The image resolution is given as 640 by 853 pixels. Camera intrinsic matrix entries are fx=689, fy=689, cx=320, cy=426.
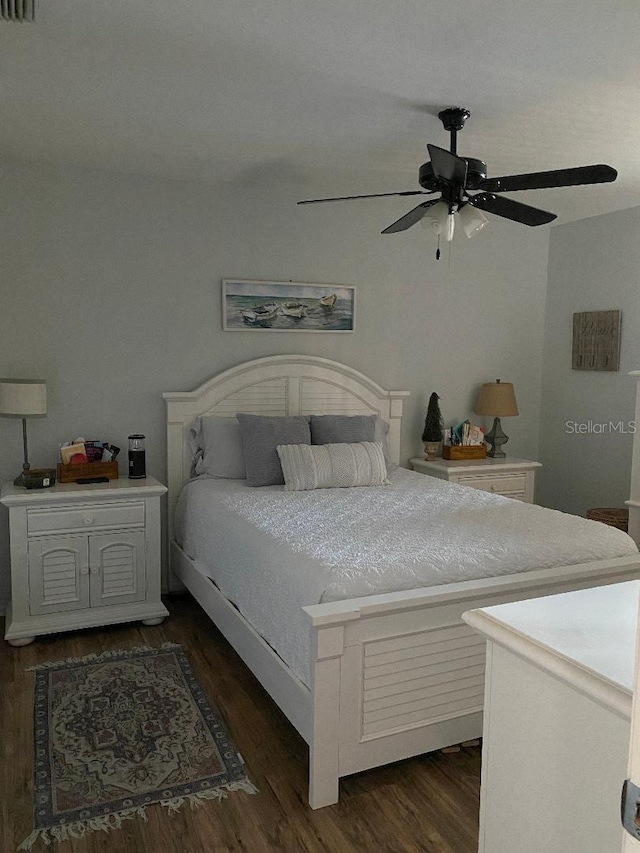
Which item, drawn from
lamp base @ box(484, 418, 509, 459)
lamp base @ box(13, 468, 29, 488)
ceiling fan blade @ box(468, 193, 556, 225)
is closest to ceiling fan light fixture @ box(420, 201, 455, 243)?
ceiling fan blade @ box(468, 193, 556, 225)

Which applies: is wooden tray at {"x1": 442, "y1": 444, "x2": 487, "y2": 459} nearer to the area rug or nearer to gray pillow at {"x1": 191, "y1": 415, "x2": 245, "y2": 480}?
gray pillow at {"x1": 191, "y1": 415, "x2": 245, "y2": 480}

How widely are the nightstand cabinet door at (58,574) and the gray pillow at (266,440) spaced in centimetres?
96

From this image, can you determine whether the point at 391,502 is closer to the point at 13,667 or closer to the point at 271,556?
the point at 271,556

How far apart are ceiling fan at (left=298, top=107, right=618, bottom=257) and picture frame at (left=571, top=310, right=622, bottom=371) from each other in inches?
79.3

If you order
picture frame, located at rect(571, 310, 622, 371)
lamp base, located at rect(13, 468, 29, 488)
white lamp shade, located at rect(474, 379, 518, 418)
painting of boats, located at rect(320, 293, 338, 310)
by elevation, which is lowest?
lamp base, located at rect(13, 468, 29, 488)

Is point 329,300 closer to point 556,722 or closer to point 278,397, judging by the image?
point 278,397

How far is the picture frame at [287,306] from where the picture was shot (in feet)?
13.8

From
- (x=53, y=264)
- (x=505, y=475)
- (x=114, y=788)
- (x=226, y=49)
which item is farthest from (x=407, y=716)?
(x=53, y=264)

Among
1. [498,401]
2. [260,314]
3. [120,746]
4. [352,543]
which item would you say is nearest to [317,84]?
[352,543]

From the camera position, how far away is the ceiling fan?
2.52 m

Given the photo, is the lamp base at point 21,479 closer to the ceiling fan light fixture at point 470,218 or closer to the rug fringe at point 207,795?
the rug fringe at point 207,795

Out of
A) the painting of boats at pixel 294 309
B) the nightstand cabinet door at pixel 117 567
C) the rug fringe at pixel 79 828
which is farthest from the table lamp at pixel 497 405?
the rug fringe at pixel 79 828

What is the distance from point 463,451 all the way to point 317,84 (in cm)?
280

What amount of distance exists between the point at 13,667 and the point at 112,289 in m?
2.04
